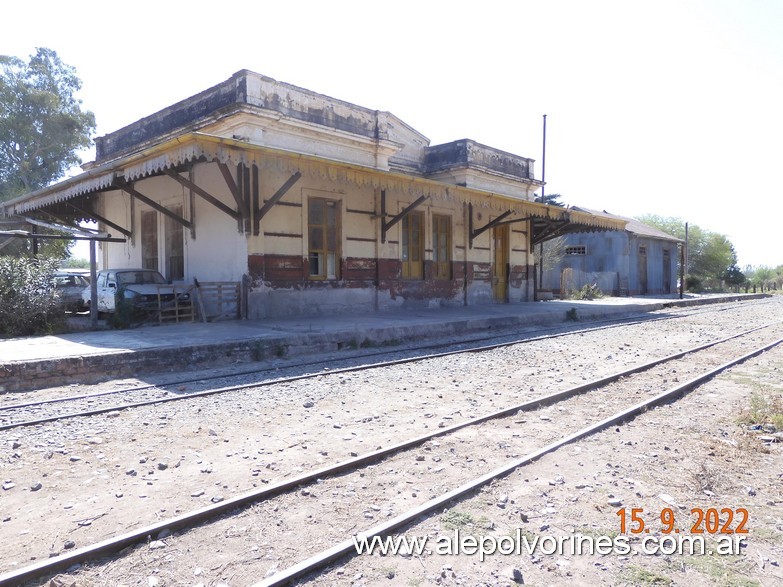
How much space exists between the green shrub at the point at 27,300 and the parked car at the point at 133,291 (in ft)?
3.47

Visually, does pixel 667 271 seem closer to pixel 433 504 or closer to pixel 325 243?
pixel 325 243

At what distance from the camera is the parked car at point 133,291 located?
38.9 ft

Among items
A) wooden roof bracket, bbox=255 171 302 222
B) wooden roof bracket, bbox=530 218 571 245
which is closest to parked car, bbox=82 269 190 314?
wooden roof bracket, bbox=255 171 302 222

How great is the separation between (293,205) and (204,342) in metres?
5.76

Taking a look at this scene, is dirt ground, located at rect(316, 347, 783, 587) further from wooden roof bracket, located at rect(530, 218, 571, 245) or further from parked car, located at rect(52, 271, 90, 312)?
wooden roof bracket, located at rect(530, 218, 571, 245)

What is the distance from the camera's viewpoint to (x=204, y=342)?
9.08 meters

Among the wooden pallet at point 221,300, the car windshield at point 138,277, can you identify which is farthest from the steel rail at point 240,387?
the car windshield at point 138,277

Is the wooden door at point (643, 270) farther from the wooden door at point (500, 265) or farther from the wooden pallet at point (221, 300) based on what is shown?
the wooden pallet at point (221, 300)

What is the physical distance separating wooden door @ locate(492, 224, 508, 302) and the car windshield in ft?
39.0

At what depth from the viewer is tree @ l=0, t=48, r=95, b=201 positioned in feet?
103

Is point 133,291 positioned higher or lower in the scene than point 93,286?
lower

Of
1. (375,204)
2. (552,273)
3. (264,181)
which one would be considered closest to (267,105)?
(264,181)

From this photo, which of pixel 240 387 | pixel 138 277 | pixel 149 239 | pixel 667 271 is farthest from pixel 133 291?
pixel 667 271

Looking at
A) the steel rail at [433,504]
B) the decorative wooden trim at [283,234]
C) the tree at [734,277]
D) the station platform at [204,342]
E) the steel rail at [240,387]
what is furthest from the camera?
the tree at [734,277]
